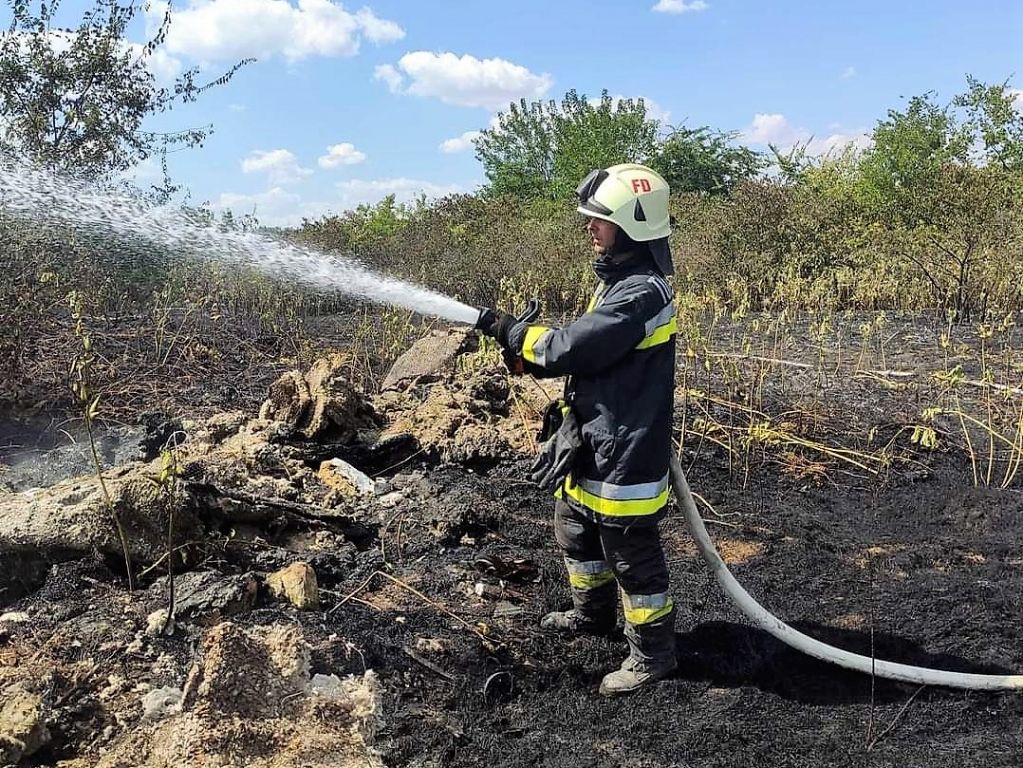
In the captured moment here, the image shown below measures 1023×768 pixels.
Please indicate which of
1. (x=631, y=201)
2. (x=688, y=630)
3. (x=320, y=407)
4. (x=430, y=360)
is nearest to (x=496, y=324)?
(x=631, y=201)

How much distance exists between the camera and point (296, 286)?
1095 centimetres

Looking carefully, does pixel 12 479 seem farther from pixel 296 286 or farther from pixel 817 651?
pixel 296 286

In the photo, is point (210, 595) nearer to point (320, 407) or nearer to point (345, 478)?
point (345, 478)

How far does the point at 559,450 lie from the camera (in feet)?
9.82

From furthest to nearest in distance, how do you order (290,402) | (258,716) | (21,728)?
(290,402) < (258,716) < (21,728)

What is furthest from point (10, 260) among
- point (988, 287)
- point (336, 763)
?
point (988, 287)

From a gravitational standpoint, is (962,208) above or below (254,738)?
above

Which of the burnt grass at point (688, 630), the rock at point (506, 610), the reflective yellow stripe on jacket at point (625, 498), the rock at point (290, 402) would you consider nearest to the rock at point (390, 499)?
the burnt grass at point (688, 630)

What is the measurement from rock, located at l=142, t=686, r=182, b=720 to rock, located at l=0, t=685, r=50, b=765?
282 millimetres


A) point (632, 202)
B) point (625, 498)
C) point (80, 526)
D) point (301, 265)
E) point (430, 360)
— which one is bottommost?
point (80, 526)

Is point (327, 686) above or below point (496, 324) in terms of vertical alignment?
below

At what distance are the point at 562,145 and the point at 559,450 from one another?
2635 centimetres

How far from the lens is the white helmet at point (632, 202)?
2791 millimetres

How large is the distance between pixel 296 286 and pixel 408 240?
4.51m
